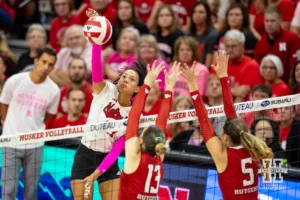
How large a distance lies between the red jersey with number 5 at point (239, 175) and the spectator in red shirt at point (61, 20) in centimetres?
639

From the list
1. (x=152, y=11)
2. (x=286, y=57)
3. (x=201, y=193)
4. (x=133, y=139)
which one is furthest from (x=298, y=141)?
(x=152, y=11)

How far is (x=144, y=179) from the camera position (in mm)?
7246

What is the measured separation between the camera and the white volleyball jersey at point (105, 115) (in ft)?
27.1

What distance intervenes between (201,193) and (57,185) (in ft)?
6.29

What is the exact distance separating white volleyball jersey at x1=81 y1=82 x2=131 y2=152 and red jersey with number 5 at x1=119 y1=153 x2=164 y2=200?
1.08 meters

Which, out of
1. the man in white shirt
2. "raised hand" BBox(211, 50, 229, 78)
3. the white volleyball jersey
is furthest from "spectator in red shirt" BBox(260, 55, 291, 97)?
the white volleyball jersey

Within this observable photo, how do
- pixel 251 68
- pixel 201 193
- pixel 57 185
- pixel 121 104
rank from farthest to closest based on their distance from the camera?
1. pixel 251 68
2. pixel 57 185
3. pixel 201 193
4. pixel 121 104

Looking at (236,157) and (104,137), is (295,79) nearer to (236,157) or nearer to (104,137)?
(104,137)

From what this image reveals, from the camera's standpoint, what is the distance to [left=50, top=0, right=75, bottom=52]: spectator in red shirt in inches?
524

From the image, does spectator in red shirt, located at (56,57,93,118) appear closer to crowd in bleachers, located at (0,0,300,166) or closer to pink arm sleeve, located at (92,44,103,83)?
crowd in bleachers, located at (0,0,300,166)

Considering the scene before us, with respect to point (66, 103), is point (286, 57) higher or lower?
higher

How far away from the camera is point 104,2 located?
12836 mm

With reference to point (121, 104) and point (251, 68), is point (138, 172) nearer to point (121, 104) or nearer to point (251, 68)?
point (121, 104)

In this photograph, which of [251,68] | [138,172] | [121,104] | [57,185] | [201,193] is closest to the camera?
[138,172]
